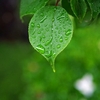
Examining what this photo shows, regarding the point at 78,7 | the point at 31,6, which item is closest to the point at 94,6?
the point at 78,7

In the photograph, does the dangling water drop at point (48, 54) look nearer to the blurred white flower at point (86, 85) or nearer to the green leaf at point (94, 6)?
the green leaf at point (94, 6)

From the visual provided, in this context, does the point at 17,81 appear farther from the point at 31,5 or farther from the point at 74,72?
the point at 31,5

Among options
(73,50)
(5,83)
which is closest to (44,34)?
→ (73,50)

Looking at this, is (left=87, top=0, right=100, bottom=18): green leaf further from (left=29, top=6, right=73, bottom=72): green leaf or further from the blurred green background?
the blurred green background

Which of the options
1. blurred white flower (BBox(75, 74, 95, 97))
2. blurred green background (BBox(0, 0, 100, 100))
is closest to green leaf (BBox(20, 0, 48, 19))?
blurred green background (BBox(0, 0, 100, 100))

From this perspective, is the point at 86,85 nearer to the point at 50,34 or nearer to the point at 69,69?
the point at 69,69

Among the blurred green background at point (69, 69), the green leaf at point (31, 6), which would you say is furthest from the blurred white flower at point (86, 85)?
the green leaf at point (31, 6)
